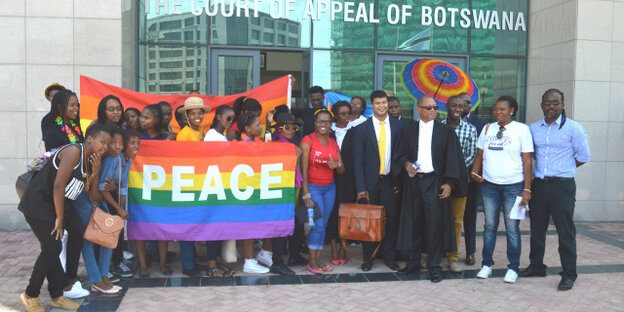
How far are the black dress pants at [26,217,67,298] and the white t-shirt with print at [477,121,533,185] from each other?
4.50m

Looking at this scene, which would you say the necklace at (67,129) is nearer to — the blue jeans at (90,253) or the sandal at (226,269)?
the blue jeans at (90,253)

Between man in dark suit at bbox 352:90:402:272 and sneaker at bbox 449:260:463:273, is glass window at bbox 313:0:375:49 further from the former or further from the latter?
sneaker at bbox 449:260:463:273

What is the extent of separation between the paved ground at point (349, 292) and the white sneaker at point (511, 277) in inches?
3.3

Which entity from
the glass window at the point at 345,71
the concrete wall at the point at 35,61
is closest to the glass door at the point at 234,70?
the glass window at the point at 345,71

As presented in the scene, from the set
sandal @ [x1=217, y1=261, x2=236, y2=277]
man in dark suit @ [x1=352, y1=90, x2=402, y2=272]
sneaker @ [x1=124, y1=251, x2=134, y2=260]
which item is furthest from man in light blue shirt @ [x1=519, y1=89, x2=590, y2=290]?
sneaker @ [x1=124, y1=251, x2=134, y2=260]

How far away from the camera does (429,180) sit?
19.5 feet

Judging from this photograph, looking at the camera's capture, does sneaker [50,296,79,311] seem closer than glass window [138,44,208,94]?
Yes

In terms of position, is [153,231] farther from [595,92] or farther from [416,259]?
[595,92]

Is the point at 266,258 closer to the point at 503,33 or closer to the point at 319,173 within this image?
the point at 319,173

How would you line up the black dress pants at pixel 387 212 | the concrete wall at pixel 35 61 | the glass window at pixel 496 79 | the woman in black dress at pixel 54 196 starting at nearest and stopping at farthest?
the woman in black dress at pixel 54 196, the black dress pants at pixel 387 212, the concrete wall at pixel 35 61, the glass window at pixel 496 79

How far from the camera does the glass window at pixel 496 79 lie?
35.7 feet

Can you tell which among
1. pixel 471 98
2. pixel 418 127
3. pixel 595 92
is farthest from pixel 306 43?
pixel 595 92

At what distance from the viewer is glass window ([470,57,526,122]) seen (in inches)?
428

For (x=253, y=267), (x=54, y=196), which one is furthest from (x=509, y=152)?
(x=54, y=196)
